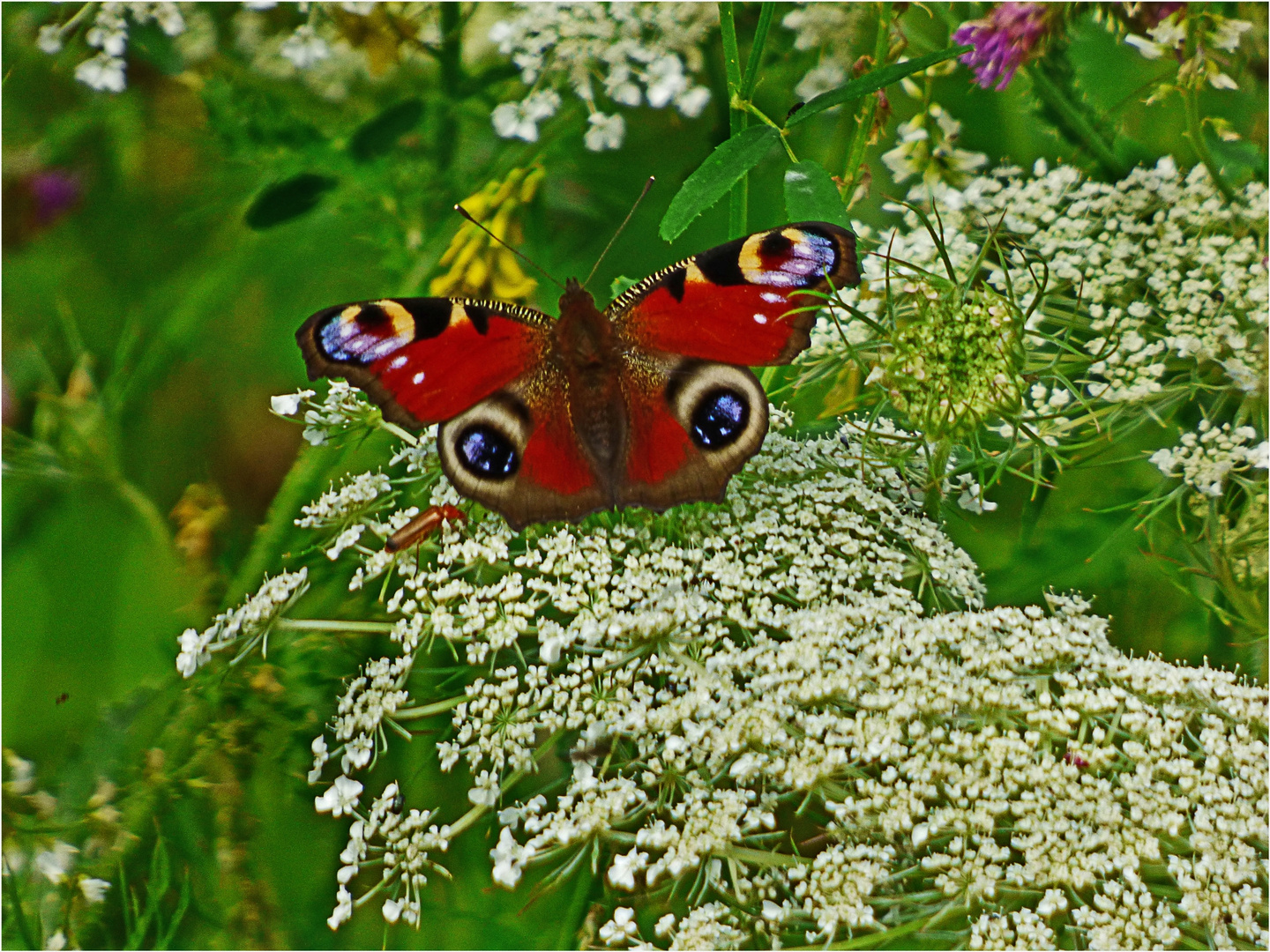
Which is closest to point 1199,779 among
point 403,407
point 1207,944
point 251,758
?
point 1207,944

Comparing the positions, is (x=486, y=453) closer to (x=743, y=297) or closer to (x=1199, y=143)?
(x=743, y=297)

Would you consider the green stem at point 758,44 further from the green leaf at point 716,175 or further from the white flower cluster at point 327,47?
the white flower cluster at point 327,47

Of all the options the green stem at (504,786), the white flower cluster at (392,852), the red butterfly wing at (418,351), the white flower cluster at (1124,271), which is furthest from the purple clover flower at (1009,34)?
the white flower cluster at (392,852)

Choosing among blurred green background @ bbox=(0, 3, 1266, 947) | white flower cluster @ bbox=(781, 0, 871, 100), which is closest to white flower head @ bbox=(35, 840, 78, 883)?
blurred green background @ bbox=(0, 3, 1266, 947)

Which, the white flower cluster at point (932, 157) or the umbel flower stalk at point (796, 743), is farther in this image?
the white flower cluster at point (932, 157)

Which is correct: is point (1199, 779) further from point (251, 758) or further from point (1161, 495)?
point (251, 758)

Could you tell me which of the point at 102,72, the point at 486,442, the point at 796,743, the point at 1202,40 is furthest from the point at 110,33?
the point at 1202,40
